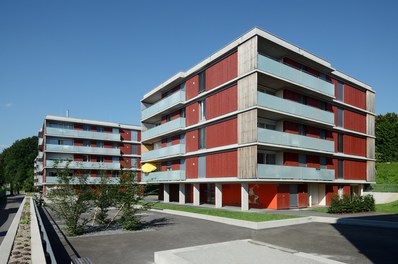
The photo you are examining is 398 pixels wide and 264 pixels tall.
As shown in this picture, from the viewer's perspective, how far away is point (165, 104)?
36656 mm

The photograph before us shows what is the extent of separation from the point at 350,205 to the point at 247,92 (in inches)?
445

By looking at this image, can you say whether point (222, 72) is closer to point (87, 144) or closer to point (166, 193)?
point (166, 193)

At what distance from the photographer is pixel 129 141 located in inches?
2544

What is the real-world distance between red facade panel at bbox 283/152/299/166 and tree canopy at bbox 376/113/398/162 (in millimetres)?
41826

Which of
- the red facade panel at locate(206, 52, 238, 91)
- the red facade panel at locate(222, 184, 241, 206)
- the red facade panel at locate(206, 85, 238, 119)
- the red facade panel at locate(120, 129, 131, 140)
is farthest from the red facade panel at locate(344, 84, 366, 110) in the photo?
the red facade panel at locate(120, 129, 131, 140)

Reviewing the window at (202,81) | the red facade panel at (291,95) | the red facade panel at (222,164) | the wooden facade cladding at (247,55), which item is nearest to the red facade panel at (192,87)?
the window at (202,81)

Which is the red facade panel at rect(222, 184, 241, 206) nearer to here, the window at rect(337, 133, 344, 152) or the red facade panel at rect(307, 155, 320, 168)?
the red facade panel at rect(307, 155, 320, 168)

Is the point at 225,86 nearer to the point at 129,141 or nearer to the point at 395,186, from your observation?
the point at 395,186

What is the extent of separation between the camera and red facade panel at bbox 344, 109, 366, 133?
34.2m

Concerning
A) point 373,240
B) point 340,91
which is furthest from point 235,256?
point 340,91

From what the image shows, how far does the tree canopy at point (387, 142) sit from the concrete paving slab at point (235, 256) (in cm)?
5942

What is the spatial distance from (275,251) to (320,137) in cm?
2229

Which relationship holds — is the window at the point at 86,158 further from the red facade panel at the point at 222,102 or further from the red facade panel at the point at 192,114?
the red facade panel at the point at 222,102

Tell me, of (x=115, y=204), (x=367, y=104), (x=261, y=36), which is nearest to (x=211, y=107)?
(x=261, y=36)
